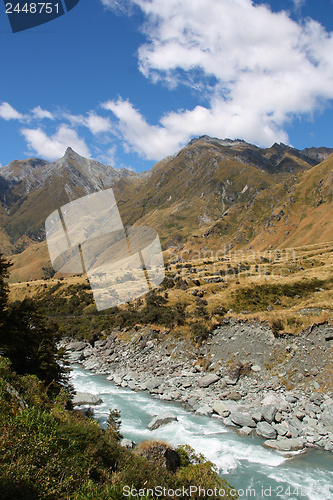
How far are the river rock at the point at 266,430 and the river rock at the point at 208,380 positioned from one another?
8640 mm

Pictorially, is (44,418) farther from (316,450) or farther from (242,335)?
(242,335)

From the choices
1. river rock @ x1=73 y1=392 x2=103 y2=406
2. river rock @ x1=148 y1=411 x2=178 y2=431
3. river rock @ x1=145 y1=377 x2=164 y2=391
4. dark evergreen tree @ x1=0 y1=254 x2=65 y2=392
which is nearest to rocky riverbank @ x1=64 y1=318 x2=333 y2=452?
river rock @ x1=145 y1=377 x2=164 y2=391

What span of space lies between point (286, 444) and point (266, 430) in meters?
1.87

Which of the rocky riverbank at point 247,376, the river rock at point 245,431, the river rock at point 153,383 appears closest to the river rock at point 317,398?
the rocky riverbank at point 247,376

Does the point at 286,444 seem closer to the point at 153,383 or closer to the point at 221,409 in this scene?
the point at 221,409

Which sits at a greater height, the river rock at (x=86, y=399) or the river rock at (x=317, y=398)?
the river rock at (x=317, y=398)

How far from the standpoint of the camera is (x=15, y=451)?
265 inches

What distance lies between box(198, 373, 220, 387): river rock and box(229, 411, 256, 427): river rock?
6.54 meters

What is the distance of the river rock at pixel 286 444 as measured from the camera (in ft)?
57.3

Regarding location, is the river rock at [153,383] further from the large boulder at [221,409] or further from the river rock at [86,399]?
the large boulder at [221,409]

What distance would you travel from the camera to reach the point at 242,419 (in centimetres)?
2125

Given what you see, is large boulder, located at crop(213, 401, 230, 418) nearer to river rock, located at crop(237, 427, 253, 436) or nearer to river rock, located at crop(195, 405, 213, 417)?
river rock, located at crop(195, 405, 213, 417)

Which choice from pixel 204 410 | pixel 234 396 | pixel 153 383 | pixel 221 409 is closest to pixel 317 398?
pixel 234 396

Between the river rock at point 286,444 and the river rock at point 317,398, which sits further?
the river rock at point 317,398
